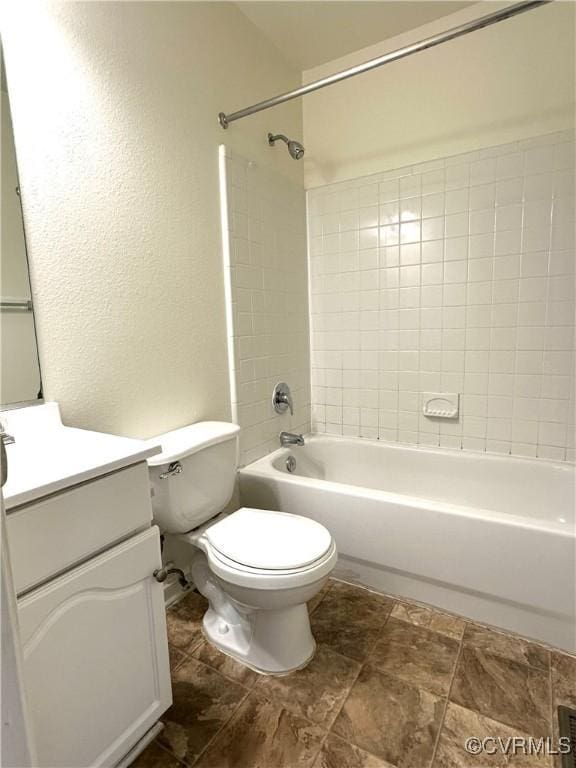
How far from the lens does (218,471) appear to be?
1459 millimetres

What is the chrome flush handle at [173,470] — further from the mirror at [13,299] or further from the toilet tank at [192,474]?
the mirror at [13,299]

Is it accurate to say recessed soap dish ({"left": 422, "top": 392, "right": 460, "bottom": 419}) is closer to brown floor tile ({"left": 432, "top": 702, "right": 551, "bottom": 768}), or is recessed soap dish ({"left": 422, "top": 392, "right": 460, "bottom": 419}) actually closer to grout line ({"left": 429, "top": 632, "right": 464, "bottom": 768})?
grout line ({"left": 429, "top": 632, "right": 464, "bottom": 768})

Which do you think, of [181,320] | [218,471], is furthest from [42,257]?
[218,471]

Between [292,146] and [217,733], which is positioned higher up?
[292,146]

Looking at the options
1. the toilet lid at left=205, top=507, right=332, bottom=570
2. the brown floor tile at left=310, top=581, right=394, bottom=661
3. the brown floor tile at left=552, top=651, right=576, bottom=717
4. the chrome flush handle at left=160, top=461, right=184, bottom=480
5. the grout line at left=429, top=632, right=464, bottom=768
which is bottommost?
the brown floor tile at left=310, top=581, right=394, bottom=661

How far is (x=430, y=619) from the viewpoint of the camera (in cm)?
152

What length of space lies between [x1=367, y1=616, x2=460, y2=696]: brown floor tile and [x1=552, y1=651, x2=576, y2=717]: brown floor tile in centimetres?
28

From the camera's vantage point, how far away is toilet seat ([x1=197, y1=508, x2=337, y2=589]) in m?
1.15

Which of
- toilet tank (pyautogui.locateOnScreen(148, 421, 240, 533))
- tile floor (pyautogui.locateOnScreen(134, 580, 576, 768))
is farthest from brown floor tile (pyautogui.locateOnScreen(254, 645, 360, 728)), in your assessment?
toilet tank (pyautogui.locateOnScreen(148, 421, 240, 533))

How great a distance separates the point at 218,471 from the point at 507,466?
1.37 m

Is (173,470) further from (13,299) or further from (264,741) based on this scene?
(264,741)

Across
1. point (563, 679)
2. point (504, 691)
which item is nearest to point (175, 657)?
point (504, 691)

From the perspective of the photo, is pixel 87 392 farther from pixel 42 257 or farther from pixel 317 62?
pixel 317 62

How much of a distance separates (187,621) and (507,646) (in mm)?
1137
